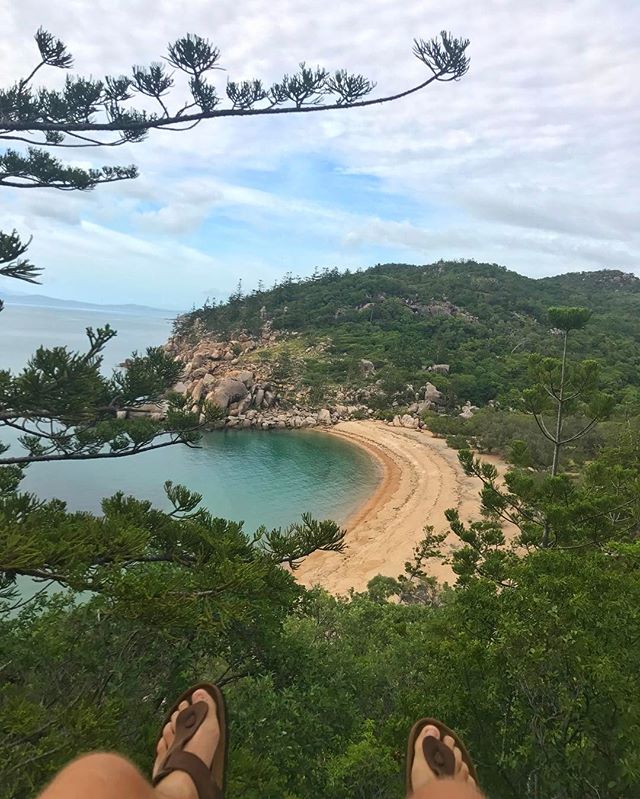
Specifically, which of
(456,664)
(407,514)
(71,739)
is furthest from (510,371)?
(71,739)

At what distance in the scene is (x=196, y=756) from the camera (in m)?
1.73

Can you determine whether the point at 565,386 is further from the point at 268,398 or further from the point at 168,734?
the point at 268,398

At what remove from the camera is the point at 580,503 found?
5926mm

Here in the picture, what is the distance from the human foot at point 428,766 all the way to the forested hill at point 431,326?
23.4m

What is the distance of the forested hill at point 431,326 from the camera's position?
102 ft

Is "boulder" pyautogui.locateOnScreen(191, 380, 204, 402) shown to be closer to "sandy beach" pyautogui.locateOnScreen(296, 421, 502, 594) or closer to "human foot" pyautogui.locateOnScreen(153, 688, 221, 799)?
"sandy beach" pyautogui.locateOnScreen(296, 421, 502, 594)

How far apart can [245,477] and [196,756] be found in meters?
17.8

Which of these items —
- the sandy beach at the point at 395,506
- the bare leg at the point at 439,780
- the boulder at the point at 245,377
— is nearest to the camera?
the bare leg at the point at 439,780

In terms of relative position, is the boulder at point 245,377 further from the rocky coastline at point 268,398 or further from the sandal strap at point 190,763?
the sandal strap at point 190,763

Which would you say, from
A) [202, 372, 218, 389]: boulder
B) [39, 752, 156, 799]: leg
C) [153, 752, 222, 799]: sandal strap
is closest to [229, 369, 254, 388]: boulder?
[202, 372, 218, 389]: boulder

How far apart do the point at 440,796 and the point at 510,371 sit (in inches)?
1273

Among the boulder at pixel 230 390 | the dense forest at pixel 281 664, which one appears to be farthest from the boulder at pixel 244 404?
the dense forest at pixel 281 664

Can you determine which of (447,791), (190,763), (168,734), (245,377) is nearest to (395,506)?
(168,734)

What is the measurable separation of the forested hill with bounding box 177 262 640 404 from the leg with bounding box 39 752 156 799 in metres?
24.7
